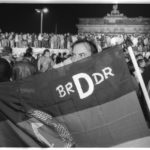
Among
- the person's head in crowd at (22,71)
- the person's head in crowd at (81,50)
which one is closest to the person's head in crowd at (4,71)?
the person's head in crowd at (81,50)

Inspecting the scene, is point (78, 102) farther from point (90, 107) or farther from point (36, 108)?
point (36, 108)

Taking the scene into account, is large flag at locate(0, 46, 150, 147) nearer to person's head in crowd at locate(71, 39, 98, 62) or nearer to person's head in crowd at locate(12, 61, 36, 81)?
person's head in crowd at locate(71, 39, 98, 62)

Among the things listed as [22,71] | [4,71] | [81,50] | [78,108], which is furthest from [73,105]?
[22,71]

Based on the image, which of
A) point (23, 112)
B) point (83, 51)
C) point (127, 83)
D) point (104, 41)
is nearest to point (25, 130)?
point (23, 112)

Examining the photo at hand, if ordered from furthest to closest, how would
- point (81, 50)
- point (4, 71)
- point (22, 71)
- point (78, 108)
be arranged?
point (22, 71) → point (81, 50) → point (4, 71) → point (78, 108)

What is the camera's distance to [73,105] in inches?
112

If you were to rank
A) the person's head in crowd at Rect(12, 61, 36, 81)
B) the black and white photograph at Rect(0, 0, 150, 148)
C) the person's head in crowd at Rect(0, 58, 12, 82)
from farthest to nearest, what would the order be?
the person's head in crowd at Rect(12, 61, 36, 81) → the person's head in crowd at Rect(0, 58, 12, 82) → the black and white photograph at Rect(0, 0, 150, 148)

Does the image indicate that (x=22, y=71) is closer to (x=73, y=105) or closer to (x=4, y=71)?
(x=4, y=71)

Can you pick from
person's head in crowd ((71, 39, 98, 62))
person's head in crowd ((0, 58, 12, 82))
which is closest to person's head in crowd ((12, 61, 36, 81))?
person's head in crowd ((71, 39, 98, 62))

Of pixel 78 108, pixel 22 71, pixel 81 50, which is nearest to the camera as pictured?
pixel 78 108

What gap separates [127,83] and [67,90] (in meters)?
0.41

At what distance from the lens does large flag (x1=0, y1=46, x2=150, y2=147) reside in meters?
2.80

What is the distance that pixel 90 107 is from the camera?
284cm

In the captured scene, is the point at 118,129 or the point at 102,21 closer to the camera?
the point at 118,129
